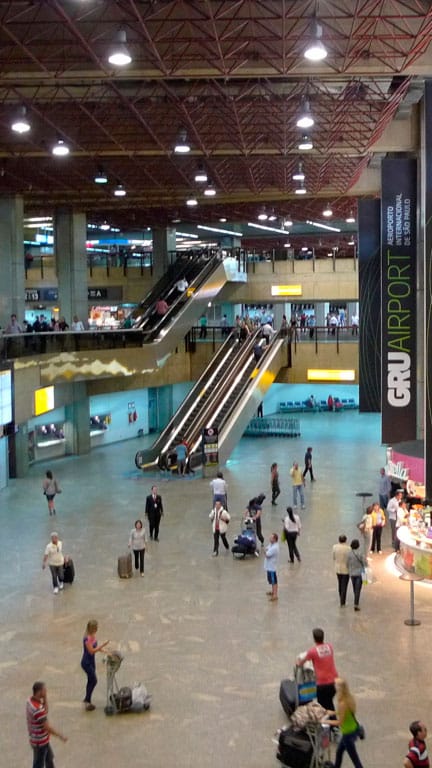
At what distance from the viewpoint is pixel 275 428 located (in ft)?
129

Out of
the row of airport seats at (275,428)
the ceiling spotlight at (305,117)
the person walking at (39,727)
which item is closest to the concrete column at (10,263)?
the row of airport seats at (275,428)

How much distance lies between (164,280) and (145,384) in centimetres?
599

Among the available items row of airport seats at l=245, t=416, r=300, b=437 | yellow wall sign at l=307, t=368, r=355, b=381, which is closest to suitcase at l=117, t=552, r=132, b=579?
row of airport seats at l=245, t=416, r=300, b=437

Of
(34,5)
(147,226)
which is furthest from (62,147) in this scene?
(147,226)

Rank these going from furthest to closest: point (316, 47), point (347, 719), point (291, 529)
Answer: point (291, 529)
point (316, 47)
point (347, 719)

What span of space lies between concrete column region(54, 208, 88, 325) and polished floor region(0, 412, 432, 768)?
1379 cm

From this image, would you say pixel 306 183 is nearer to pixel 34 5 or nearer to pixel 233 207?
pixel 233 207

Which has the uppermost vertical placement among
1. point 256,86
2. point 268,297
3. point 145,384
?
point 256,86

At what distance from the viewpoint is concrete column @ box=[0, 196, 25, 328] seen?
3098 cm

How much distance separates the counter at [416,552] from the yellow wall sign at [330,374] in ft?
77.4

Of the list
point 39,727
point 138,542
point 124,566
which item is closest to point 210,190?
point 138,542

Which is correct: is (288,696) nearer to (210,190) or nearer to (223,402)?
(223,402)

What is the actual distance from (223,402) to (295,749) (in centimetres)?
2363

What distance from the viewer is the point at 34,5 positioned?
1423cm
